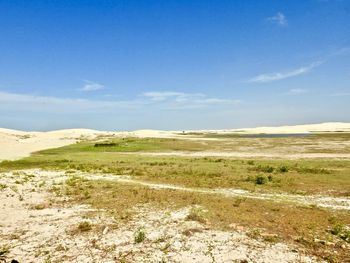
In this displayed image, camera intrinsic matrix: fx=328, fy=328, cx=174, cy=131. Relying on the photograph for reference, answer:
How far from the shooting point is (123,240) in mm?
13180

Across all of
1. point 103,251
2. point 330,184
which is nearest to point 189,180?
point 330,184

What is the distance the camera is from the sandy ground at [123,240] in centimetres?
1161

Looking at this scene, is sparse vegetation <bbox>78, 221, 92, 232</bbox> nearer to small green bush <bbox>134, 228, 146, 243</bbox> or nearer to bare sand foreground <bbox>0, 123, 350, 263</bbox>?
bare sand foreground <bbox>0, 123, 350, 263</bbox>

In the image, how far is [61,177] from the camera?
2920 cm

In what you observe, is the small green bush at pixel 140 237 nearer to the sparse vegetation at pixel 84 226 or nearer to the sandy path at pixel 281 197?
the sparse vegetation at pixel 84 226

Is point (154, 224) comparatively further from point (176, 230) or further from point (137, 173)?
point (137, 173)

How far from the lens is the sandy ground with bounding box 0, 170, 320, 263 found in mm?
11609

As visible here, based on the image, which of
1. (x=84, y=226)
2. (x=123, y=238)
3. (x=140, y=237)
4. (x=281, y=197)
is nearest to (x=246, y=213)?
(x=281, y=197)

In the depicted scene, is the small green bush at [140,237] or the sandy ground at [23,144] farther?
the sandy ground at [23,144]

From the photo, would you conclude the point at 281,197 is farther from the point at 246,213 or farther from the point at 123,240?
the point at 123,240

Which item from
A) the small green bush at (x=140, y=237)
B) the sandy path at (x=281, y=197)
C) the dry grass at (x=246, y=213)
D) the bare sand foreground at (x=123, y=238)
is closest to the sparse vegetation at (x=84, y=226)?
the bare sand foreground at (x=123, y=238)

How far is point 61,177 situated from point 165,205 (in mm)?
14323

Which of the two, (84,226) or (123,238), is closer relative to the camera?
(123,238)

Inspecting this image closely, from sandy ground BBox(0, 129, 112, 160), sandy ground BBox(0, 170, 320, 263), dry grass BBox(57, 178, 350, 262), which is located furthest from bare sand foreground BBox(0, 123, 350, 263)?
sandy ground BBox(0, 129, 112, 160)
